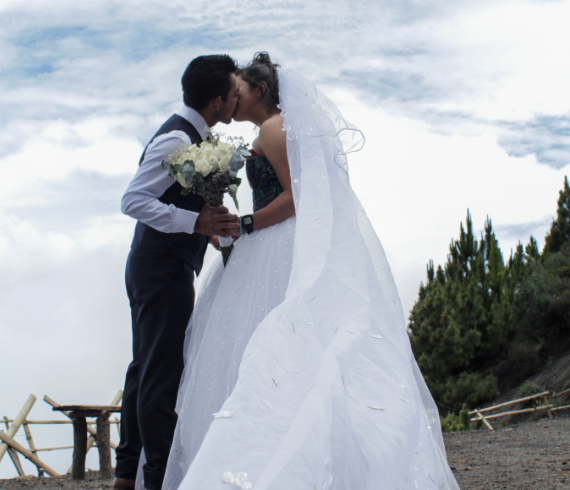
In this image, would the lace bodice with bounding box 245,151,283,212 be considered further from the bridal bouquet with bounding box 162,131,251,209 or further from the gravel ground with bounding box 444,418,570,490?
the gravel ground with bounding box 444,418,570,490

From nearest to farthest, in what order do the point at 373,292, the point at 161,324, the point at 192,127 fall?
the point at 373,292 < the point at 161,324 < the point at 192,127

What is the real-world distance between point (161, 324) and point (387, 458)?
4.30ft

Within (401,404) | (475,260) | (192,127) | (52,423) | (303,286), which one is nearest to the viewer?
(401,404)

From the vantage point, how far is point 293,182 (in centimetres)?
247

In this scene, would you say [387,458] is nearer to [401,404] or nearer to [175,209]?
[401,404]

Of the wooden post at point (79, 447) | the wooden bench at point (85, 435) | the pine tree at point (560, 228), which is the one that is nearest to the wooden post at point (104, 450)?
the wooden bench at point (85, 435)

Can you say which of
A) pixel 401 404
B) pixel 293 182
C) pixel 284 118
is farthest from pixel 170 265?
pixel 401 404

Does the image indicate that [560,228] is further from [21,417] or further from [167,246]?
[167,246]

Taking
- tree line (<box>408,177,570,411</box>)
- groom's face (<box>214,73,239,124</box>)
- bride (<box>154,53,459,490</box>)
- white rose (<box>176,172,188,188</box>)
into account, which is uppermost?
groom's face (<box>214,73,239,124</box>)

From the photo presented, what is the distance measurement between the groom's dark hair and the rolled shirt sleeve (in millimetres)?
215

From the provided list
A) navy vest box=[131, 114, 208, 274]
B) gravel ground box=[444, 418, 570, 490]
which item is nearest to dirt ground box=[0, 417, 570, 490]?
gravel ground box=[444, 418, 570, 490]

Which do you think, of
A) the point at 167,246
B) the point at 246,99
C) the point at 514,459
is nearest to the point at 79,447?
the point at 167,246

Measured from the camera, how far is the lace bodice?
2.65 meters

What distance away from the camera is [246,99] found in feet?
8.96
